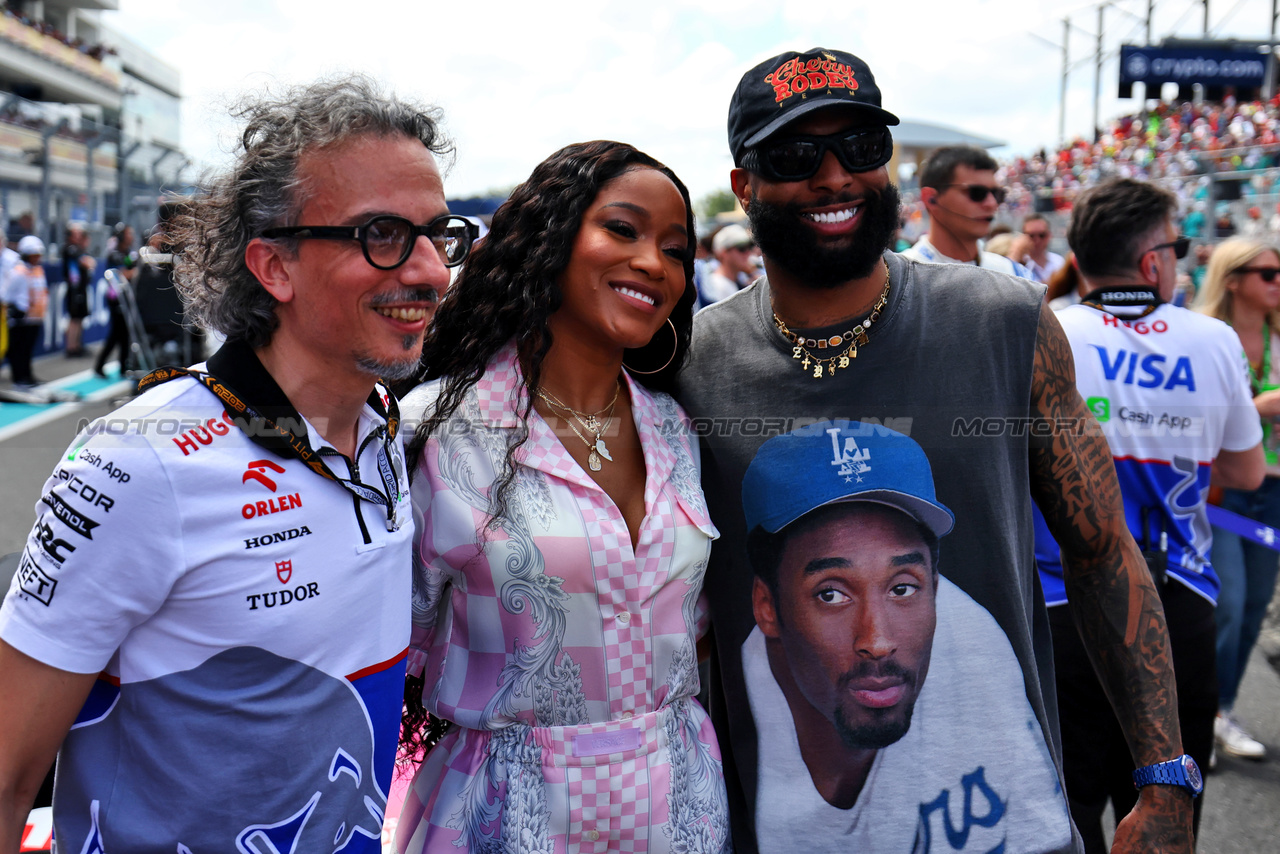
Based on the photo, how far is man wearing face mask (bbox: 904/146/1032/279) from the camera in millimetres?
4922

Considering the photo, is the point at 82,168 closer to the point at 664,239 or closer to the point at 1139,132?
the point at 664,239

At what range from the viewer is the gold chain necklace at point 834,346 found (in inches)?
81.2


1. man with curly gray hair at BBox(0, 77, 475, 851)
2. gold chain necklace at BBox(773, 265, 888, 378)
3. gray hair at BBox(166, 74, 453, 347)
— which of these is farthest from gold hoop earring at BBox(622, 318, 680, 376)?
gray hair at BBox(166, 74, 453, 347)

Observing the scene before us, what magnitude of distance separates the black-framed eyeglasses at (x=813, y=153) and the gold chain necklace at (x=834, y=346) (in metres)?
0.30

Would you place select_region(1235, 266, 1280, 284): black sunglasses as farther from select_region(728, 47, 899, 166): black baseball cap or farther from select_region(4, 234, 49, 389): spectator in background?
select_region(4, 234, 49, 389): spectator in background

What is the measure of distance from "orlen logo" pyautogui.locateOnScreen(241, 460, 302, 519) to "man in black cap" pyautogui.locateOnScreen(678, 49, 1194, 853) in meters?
0.97

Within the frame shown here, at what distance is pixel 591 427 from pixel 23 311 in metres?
13.1

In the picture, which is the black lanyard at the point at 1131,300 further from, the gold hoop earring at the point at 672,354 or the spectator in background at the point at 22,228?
the spectator in background at the point at 22,228

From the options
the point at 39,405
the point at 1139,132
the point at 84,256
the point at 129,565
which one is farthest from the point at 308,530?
the point at 1139,132

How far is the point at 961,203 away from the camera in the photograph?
496cm

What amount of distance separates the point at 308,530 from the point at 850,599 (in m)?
1.09

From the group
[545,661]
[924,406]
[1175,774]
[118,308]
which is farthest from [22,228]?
[1175,774]

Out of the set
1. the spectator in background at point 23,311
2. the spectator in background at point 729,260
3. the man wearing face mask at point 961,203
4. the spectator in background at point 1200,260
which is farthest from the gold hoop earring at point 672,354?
the spectator in background at point 23,311

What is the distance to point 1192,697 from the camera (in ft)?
9.69
